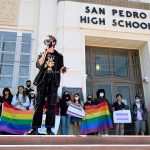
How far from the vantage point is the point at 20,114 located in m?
8.26

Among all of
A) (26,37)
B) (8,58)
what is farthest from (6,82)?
(26,37)

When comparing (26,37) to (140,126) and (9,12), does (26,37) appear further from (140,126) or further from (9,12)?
(140,126)

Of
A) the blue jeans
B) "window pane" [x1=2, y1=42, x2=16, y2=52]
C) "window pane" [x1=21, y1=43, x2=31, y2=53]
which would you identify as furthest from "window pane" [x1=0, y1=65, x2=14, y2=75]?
the blue jeans

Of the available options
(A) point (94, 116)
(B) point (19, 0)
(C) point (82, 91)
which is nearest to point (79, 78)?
(C) point (82, 91)

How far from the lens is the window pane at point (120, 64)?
40.2 feet

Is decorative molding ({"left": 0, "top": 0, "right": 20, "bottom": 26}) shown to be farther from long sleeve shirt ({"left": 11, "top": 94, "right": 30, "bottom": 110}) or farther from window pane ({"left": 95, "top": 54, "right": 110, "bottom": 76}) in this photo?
long sleeve shirt ({"left": 11, "top": 94, "right": 30, "bottom": 110})

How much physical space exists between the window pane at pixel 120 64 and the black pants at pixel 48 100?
24.2 ft

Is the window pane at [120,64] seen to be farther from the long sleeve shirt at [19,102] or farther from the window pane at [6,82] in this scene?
the long sleeve shirt at [19,102]

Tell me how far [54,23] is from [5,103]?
15.4 ft

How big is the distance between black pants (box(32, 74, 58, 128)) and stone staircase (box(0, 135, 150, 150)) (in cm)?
75

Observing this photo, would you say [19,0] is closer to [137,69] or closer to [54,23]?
[54,23]

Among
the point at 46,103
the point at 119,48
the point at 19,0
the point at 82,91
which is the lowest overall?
the point at 46,103

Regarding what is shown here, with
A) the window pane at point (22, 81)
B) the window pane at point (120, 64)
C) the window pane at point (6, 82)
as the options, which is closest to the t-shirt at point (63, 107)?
the window pane at point (22, 81)

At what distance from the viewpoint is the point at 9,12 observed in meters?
11.6
